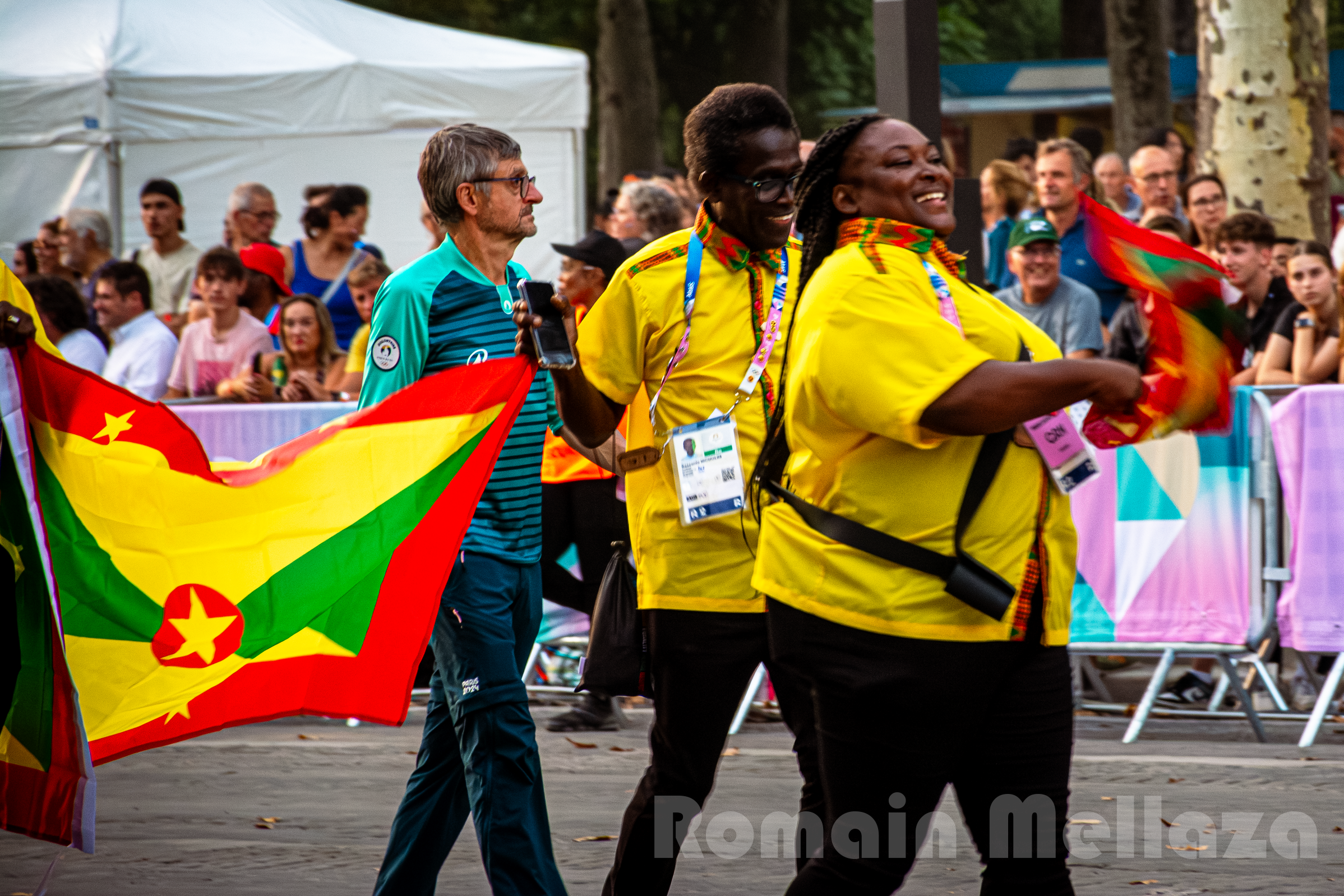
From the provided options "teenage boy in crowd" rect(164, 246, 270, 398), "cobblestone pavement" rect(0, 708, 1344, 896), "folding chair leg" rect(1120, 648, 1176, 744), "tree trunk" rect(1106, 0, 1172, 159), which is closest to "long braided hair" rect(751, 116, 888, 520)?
"cobblestone pavement" rect(0, 708, 1344, 896)

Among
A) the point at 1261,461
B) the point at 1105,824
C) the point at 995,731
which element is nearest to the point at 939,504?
the point at 995,731

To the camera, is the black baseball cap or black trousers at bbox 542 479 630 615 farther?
black trousers at bbox 542 479 630 615

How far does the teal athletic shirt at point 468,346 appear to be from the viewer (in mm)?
4512

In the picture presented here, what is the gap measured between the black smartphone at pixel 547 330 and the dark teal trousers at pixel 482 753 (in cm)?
61

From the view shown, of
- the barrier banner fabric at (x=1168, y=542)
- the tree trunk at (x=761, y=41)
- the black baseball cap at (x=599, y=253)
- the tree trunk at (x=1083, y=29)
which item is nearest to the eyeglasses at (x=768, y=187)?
the black baseball cap at (x=599, y=253)

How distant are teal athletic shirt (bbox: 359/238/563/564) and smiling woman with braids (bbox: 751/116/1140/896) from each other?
3.76 ft

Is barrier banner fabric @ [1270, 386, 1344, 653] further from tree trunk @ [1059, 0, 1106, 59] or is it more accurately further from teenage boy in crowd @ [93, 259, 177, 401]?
tree trunk @ [1059, 0, 1106, 59]

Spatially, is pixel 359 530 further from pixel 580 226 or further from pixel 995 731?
pixel 580 226

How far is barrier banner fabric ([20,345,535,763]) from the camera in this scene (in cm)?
451

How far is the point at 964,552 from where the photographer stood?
11.3ft

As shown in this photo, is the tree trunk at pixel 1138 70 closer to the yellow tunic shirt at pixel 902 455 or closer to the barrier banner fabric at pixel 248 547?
the barrier banner fabric at pixel 248 547

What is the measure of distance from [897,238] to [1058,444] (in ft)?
1.69

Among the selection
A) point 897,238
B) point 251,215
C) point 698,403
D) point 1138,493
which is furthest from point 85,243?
point 897,238

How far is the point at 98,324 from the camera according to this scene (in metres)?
11.3
